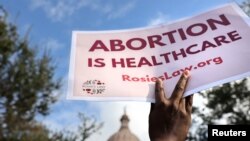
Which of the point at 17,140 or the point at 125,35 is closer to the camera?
the point at 125,35

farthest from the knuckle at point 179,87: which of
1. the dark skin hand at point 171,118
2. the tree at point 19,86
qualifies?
the tree at point 19,86

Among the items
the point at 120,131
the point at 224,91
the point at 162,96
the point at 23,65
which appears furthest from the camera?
the point at 120,131

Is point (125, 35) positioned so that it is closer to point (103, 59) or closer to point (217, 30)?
point (103, 59)

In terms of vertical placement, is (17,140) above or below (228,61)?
below

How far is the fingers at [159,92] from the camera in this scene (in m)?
2.73

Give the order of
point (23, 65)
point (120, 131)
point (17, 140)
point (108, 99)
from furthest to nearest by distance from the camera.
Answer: point (120, 131) < point (23, 65) < point (17, 140) < point (108, 99)

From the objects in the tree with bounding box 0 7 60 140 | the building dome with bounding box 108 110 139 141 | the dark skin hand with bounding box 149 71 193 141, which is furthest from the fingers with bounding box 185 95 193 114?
the building dome with bounding box 108 110 139 141

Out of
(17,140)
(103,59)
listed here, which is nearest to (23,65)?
(17,140)

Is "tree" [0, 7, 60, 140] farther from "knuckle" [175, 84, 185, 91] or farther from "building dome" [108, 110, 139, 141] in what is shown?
"building dome" [108, 110, 139, 141]

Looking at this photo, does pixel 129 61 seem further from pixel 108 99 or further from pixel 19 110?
pixel 19 110

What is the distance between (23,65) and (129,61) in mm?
21759

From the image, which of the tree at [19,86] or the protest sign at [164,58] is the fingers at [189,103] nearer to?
the protest sign at [164,58]

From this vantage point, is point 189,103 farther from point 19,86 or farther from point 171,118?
point 19,86

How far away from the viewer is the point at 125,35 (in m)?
3.12
